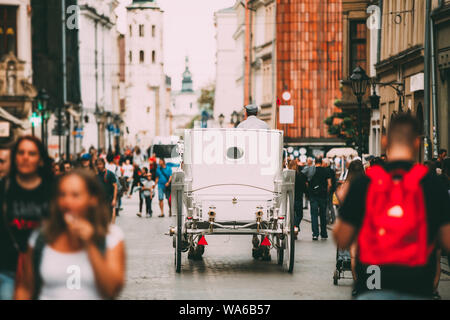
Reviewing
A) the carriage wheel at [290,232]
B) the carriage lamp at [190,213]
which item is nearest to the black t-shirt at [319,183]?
the carriage wheel at [290,232]

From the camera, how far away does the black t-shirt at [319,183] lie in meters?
21.8

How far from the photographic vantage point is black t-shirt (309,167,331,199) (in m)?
21.8

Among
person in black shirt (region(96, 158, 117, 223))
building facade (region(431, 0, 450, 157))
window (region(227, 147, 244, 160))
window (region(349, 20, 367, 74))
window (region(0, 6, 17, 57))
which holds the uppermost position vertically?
window (region(0, 6, 17, 57))

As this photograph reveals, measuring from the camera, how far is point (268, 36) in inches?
2955

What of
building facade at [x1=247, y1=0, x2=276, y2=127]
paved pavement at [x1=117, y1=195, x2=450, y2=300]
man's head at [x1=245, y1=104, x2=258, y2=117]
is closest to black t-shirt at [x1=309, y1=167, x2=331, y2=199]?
paved pavement at [x1=117, y1=195, x2=450, y2=300]

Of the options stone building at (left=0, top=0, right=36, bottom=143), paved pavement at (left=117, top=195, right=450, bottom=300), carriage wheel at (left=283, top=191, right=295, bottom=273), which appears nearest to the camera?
paved pavement at (left=117, top=195, right=450, bottom=300)

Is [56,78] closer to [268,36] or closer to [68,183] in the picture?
[268,36]

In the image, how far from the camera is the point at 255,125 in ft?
52.7

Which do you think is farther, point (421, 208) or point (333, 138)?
point (333, 138)

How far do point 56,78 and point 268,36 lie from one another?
1622cm

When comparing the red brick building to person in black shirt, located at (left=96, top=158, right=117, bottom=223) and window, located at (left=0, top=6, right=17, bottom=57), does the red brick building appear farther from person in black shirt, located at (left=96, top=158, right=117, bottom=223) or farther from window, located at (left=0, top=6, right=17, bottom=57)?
person in black shirt, located at (left=96, top=158, right=117, bottom=223)

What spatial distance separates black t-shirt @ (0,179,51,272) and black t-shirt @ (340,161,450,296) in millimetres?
2305
